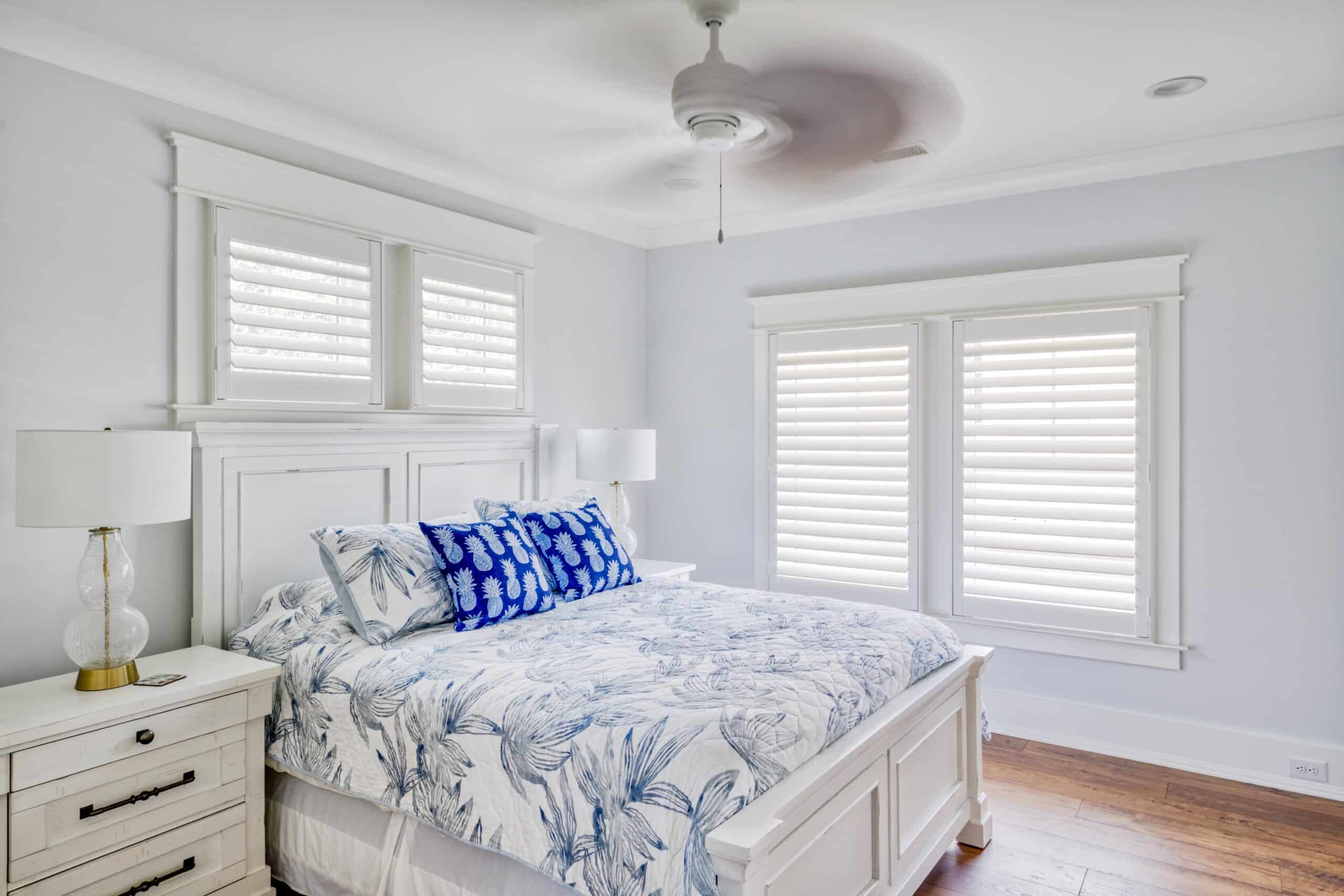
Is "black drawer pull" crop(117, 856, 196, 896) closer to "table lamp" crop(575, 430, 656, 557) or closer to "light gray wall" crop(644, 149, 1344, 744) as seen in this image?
"table lamp" crop(575, 430, 656, 557)

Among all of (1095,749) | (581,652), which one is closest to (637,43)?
(581,652)

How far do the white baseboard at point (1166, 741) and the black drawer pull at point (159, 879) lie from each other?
327 centimetres

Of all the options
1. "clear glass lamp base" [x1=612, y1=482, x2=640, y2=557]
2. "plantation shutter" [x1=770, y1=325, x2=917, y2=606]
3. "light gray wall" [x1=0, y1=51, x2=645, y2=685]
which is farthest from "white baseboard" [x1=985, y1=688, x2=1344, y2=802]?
"light gray wall" [x1=0, y1=51, x2=645, y2=685]

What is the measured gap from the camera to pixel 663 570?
3994mm

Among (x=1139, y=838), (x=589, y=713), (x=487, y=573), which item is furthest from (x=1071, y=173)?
(x=589, y=713)

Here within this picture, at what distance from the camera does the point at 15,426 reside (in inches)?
92.5

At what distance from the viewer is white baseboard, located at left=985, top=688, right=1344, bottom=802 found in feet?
10.5

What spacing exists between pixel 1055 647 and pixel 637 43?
10.1 ft

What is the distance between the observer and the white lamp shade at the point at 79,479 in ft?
6.77

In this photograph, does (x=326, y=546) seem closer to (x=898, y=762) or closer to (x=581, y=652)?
(x=581, y=652)

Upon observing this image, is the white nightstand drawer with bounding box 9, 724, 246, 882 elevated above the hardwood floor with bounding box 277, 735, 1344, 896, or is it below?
above

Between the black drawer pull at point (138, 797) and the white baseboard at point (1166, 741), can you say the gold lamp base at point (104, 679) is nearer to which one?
the black drawer pull at point (138, 797)

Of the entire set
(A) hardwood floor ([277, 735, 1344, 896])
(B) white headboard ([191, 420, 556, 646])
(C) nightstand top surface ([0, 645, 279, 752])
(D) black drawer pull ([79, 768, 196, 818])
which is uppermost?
(B) white headboard ([191, 420, 556, 646])

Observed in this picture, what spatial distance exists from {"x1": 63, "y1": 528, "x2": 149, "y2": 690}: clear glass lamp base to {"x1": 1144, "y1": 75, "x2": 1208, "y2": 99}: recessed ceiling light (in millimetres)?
3603
